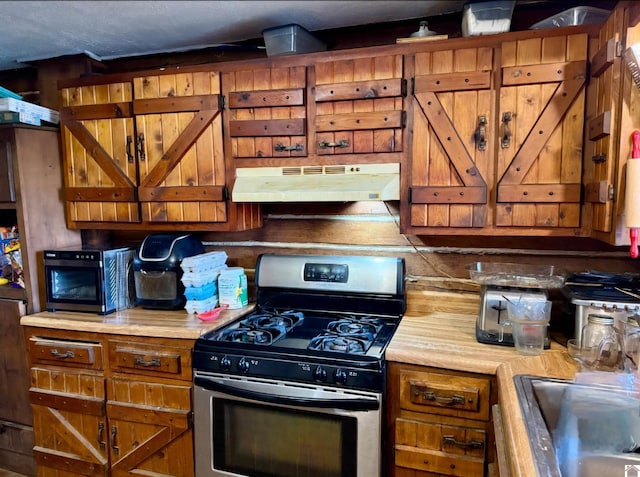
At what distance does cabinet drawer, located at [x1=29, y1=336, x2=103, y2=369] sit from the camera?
6.95ft

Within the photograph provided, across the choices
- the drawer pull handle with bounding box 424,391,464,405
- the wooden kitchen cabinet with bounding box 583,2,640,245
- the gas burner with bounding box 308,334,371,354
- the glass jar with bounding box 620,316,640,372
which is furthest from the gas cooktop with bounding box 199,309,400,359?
the wooden kitchen cabinet with bounding box 583,2,640,245

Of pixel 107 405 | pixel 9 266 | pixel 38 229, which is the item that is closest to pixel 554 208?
pixel 107 405

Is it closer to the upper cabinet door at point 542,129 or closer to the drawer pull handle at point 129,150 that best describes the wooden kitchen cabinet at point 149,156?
the drawer pull handle at point 129,150

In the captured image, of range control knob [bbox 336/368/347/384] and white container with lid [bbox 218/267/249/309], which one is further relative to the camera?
white container with lid [bbox 218/267/249/309]

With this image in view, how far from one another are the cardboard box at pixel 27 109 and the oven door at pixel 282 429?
160 cm

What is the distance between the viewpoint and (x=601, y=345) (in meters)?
1.51

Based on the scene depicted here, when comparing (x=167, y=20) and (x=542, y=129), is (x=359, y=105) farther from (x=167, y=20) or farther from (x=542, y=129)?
(x=167, y=20)

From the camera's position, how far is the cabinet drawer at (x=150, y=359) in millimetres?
1968

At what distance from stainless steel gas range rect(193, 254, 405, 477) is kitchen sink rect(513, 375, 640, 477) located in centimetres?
55

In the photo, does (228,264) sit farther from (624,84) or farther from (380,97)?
(624,84)

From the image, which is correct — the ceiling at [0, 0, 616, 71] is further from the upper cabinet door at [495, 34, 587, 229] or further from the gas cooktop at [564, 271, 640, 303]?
the gas cooktop at [564, 271, 640, 303]

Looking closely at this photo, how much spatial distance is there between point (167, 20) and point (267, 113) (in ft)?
2.01

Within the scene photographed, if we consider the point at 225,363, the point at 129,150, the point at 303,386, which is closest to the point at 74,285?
the point at 129,150

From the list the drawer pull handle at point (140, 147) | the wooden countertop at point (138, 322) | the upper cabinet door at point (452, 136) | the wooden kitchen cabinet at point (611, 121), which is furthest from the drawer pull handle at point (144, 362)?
the wooden kitchen cabinet at point (611, 121)
